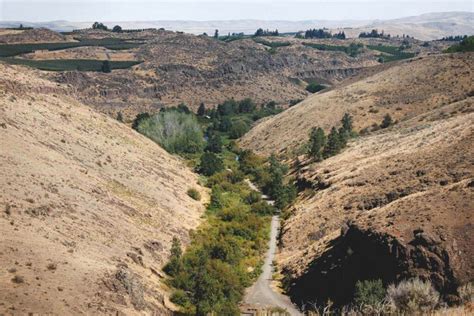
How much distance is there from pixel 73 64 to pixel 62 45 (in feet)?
90.0

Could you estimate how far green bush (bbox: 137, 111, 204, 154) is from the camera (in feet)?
271

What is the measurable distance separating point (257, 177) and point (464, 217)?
138 ft

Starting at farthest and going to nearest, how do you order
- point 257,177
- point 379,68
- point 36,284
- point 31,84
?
point 379,68 < point 257,177 < point 31,84 < point 36,284

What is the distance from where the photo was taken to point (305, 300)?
32.9 metres

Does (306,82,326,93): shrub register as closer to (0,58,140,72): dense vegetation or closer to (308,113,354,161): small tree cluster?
(0,58,140,72): dense vegetation

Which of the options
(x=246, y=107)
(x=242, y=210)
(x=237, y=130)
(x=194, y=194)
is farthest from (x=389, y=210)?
(x=246, y=107)

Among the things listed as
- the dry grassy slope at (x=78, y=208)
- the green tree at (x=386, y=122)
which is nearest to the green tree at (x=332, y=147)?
the green tree at (x=386, y=122)

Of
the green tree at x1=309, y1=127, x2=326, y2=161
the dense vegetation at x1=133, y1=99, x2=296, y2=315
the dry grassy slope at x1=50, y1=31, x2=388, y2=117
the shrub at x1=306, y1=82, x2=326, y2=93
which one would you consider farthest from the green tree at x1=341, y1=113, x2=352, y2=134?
the shrub at x1=306, y1=82, x2=326, y2=93

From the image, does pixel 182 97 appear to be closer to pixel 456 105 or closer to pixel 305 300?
pixel 456 105

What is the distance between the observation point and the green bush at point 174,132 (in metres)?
82.6

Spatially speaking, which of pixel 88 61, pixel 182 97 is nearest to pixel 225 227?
pixel 182 97

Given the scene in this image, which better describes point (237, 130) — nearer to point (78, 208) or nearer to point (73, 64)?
point (73, 64)

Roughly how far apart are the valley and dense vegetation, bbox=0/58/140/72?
57.3 m

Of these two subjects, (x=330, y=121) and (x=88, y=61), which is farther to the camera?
(x=88, y=61)
